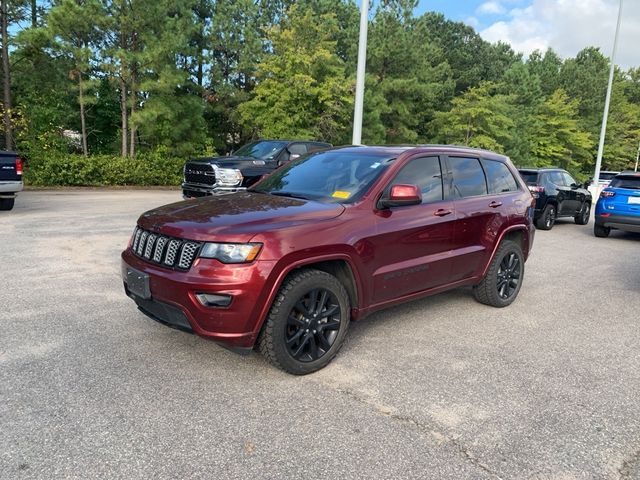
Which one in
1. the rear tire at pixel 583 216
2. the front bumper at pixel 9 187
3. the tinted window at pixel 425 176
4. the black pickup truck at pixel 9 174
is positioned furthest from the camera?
the rear tire at pixel 583 216

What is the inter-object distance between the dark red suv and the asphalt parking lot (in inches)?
16.5

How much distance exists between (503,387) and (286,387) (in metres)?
1.58

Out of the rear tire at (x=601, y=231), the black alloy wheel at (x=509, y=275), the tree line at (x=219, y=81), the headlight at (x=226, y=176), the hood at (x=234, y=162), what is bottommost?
the rear tire at (x=601, y=231)

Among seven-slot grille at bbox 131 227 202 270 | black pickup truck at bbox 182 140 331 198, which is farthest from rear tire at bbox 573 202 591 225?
seven-slot grille at bbox 131 227 202 270

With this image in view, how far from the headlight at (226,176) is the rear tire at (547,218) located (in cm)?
754

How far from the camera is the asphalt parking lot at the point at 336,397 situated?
274cm

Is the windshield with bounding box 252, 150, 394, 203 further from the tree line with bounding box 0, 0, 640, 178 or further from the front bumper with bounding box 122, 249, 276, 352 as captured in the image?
the tree line with bounding box 0, 0, 640, 178

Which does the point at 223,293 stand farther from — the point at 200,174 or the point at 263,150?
the point at 263,150

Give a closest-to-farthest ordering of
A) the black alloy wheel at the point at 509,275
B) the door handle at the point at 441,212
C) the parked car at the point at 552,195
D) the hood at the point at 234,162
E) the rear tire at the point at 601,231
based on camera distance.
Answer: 1. the door handle at the point at 441,212
2. the black alloy wheel at the point at 509,275
3. the hood at the point at 234,162
4. the rear tire at the point at 601,231
5. the parked car at the point at 552,195

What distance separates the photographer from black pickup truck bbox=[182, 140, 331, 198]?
11.1 meters

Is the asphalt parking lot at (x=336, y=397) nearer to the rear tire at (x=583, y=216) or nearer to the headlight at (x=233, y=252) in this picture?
the headlight at (x=233, y=252)

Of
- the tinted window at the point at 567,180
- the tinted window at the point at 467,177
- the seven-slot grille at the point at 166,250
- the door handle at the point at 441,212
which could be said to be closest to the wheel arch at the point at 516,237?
the tinted window at the point at 467,177

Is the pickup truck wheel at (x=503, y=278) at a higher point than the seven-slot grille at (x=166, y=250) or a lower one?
lower

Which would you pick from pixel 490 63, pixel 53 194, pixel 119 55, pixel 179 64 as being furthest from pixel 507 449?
pixel 490 63
